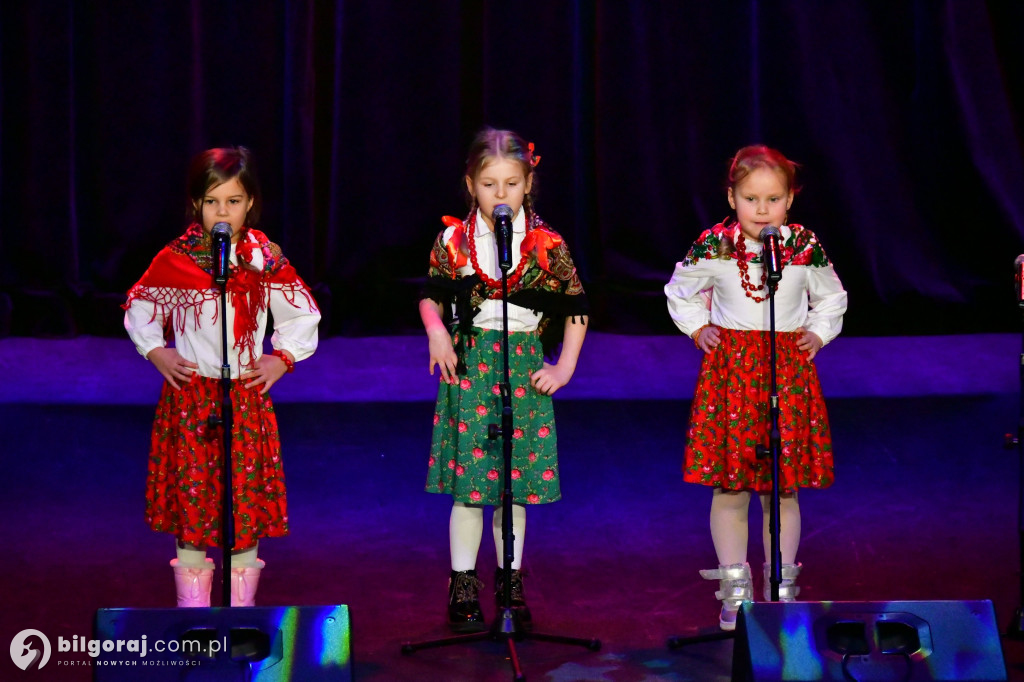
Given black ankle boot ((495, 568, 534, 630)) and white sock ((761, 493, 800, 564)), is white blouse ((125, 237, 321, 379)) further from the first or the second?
white sock ((761, 493, 800, 564))

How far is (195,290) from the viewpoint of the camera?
309 cm

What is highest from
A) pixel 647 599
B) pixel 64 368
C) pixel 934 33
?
pixel 934 33

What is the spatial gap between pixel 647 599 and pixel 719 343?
714 millimetres

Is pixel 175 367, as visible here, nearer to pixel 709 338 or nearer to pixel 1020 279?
pixel 709 338

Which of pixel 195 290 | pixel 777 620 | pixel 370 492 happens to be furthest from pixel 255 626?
pixel 370 492

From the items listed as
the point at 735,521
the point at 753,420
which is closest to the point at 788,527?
the point at 735,521

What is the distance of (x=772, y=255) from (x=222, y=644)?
142cm

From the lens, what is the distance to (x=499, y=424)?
10.7 ft

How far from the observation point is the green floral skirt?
3270 millimetres

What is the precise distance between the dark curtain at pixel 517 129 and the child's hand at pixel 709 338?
3.01m

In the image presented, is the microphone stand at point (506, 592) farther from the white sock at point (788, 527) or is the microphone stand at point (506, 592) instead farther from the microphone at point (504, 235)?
the white sock at point (788, 527)

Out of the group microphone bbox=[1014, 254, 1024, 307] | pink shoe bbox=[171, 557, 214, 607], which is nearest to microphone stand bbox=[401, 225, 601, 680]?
pink shoe bbox=[171, 557, 214, 607]

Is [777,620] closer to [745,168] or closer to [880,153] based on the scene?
[745,168]

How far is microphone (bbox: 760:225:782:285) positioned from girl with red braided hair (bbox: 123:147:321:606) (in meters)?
1.18
